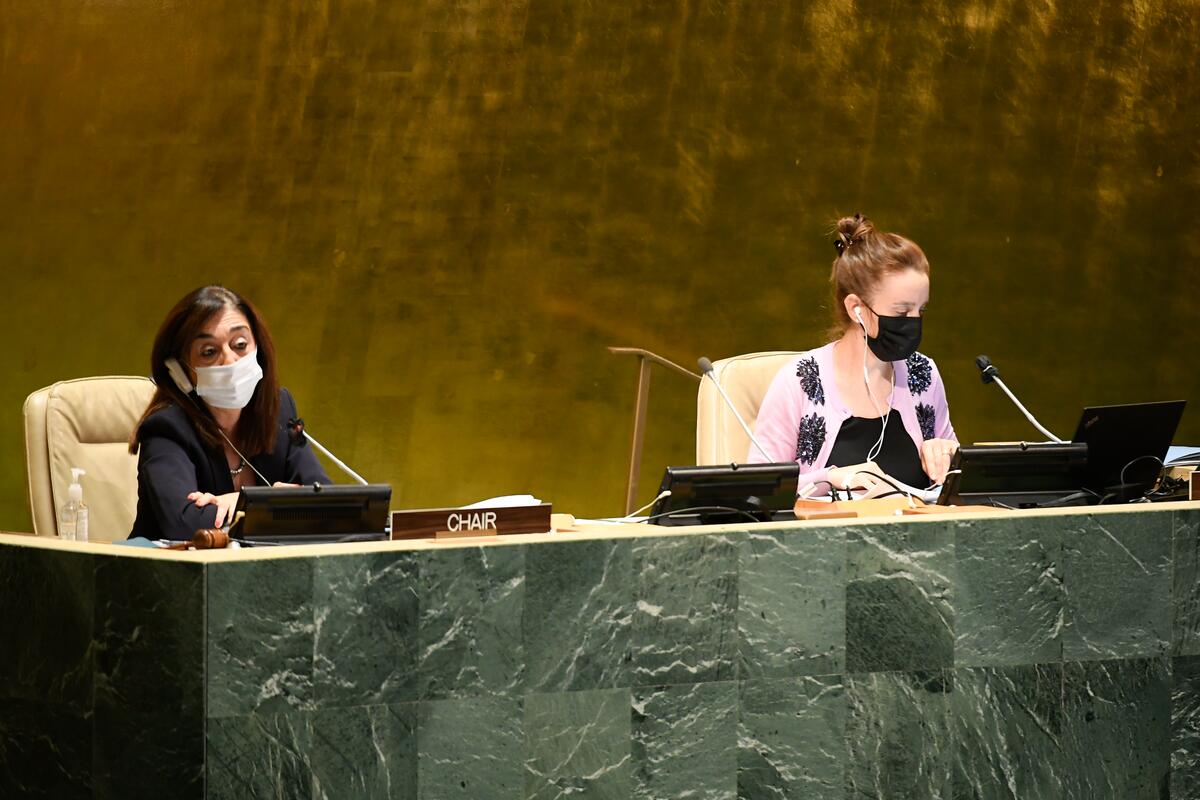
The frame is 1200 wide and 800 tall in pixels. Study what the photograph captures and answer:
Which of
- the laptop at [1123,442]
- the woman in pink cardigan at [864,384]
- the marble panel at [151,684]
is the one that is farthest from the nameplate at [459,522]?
the woman in pink cardigan at [864,384]

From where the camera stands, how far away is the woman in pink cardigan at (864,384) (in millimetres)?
3008

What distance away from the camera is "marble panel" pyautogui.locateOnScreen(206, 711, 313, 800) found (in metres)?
1.59

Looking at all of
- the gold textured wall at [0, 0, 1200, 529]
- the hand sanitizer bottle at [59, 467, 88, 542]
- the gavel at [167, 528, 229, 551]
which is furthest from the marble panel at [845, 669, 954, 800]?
the gold textured wall at [0, 0, 1200, 529]

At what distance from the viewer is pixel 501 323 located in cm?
432

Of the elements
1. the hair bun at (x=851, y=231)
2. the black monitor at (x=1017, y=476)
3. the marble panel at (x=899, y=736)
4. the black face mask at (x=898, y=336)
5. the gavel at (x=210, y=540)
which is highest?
the hair bun at (x=851, y=231)

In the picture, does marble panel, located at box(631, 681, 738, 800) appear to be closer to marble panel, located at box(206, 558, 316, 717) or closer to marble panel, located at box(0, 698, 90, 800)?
marble panel, located at box(206, 558, 316, 717)

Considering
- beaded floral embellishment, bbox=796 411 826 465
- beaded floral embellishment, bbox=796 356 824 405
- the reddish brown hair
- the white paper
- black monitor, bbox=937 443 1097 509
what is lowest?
the white paper

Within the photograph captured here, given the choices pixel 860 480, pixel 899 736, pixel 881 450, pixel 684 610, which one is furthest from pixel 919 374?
pixel 684 610

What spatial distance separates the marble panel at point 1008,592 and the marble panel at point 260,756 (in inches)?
36.2

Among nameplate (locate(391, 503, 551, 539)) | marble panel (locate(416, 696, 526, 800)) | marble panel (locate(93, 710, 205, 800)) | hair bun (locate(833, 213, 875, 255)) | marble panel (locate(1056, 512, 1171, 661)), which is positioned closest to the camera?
marble panel (locate(93, 710, 205, 800))

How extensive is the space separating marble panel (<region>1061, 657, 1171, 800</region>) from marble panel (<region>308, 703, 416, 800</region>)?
0.96 meters

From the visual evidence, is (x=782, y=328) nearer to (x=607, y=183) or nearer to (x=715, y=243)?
(x=715, y=243)

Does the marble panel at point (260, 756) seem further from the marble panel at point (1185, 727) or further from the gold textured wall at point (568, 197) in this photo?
the gold textured wall at point (568, 197)

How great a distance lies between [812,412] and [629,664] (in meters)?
1.33
